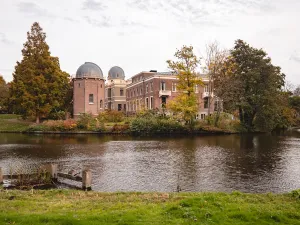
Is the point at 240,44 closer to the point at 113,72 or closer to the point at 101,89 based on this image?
the point at 101,89

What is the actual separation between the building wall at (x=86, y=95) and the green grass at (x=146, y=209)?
4703 centimetres

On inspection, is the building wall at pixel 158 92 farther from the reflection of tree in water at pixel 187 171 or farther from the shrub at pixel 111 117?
the reflection of tree in water at pixel 187 171

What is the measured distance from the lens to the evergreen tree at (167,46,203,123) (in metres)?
42.6

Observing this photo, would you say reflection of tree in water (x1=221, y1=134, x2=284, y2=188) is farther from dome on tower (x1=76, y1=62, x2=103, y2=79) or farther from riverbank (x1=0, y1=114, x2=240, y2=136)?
dome on tower (x1=76, y1=62, x2=103, y2=79)

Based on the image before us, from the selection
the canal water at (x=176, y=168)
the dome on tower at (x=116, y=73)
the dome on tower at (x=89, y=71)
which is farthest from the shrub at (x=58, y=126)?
the dome on tower at (x=116, y=73)

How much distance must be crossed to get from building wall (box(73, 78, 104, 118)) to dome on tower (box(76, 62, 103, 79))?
2.58ft

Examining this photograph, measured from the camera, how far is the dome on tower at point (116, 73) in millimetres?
77500

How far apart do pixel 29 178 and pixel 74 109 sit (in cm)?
4459

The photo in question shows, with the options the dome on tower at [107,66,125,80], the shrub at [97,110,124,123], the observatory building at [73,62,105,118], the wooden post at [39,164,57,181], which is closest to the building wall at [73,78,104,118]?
the observatory building at [73,62,105,118]

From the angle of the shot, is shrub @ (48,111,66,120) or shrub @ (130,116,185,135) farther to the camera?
A: shrub @ (48,111,66,120)

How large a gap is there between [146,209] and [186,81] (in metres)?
37.4

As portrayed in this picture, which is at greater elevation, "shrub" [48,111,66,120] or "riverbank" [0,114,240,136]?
"shrub" [48,111,66,120]

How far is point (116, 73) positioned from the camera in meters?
77.5

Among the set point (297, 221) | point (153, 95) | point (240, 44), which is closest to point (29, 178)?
point (297, 221)
